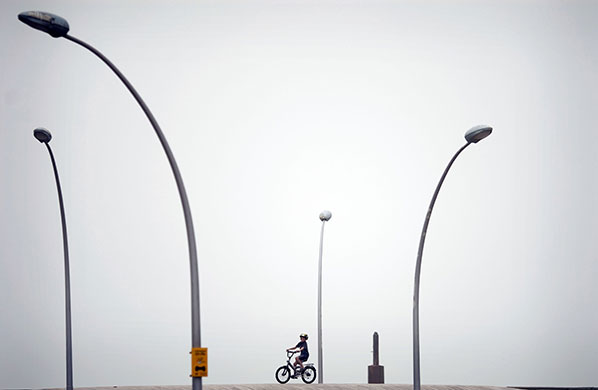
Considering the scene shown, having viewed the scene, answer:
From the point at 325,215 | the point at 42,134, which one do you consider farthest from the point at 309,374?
the point at 42,134

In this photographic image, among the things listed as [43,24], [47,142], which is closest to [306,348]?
[47,142]

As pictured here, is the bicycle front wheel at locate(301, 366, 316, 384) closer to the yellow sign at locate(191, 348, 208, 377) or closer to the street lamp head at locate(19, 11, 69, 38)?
the yellow sign at locate(191, 348, 208, 377)

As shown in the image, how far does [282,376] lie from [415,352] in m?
12.0

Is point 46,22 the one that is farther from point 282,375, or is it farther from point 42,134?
point 282,375

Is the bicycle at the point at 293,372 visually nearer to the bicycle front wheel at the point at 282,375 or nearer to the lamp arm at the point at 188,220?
the bicycle front wheel at the point at 282,375

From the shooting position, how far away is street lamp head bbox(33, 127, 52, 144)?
65.3 ft

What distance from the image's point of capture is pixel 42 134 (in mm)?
20016

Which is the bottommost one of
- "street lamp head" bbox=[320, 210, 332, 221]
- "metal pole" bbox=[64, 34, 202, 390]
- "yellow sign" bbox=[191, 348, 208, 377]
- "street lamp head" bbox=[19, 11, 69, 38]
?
"yellow sign" bbox=[191, 348, 208, 377]

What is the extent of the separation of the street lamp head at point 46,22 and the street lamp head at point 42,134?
880 cm

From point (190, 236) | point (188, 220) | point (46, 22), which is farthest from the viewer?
point (188, 220)

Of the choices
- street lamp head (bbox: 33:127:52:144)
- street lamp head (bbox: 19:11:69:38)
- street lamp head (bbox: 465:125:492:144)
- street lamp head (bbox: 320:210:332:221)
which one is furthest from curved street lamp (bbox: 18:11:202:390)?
street lamp head (bbox: 320:210:332:221)

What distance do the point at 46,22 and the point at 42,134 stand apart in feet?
30.1

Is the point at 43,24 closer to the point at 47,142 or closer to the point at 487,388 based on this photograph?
the point at 47,142

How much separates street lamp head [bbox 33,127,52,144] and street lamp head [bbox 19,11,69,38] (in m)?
8.80
